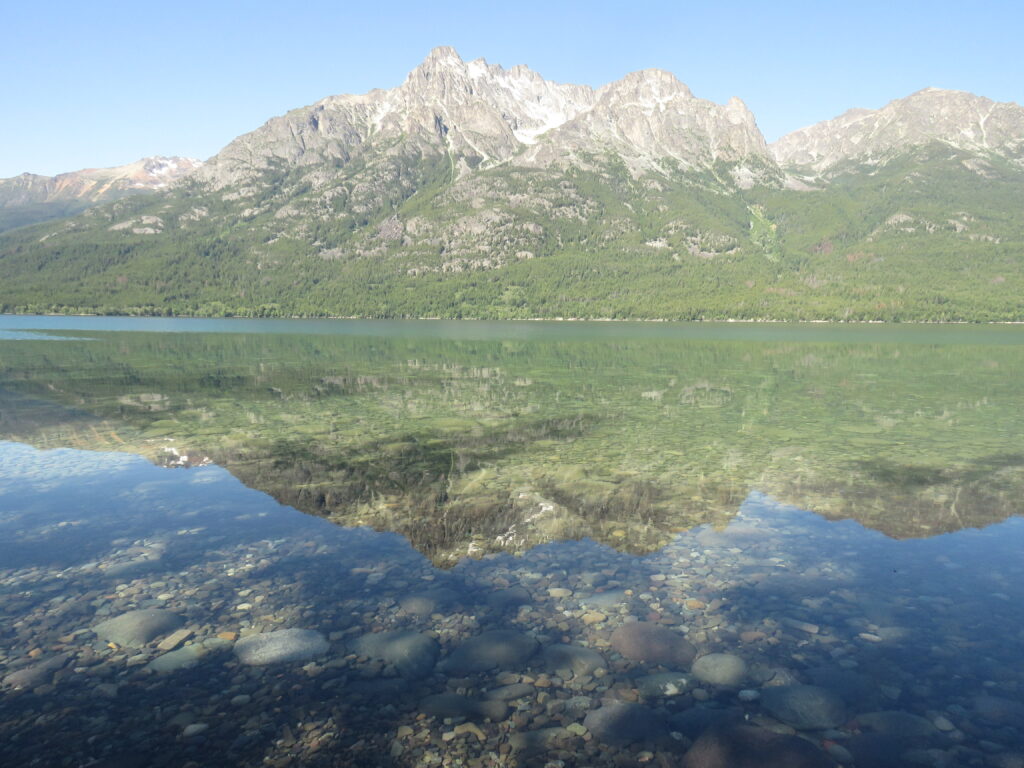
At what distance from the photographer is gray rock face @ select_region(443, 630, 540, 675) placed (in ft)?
29.7

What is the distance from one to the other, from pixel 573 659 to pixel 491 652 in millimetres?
1311

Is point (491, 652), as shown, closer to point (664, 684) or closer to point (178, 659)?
point (664, 684)

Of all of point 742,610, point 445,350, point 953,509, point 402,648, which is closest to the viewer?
point 402,648

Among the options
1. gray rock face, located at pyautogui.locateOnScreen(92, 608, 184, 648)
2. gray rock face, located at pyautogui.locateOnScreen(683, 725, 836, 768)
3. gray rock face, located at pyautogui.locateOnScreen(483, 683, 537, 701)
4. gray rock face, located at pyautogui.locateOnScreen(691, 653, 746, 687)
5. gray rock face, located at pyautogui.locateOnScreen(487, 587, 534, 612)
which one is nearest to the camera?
gray rock face, located at pyautogui.locateOnScreen(683, 725, 836, 768)

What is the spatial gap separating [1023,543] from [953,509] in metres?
2.26

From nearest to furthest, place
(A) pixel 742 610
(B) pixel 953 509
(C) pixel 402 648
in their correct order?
(C) pixel 402 648 → (A) pixel 742 610 → (B) pixel 953 509

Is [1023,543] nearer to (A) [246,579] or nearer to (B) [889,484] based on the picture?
(B) [889,484]

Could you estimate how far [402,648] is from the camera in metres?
9.50

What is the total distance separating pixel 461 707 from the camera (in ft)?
26.6

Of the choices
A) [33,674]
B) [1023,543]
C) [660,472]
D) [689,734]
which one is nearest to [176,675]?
[33,674]

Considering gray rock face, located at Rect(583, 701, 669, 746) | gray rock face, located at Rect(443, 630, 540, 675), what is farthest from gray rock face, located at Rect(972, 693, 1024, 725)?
gray rock face, located at Rect(443, 630, 540, 675)

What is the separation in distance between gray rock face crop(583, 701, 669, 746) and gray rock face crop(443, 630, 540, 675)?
1574 millimetres

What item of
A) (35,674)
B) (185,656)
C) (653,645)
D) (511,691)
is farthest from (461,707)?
(35,674)

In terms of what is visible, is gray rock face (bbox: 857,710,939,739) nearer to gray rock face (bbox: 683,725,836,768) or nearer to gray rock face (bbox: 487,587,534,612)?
gray rock face (bbox: 683,725,836,768)
